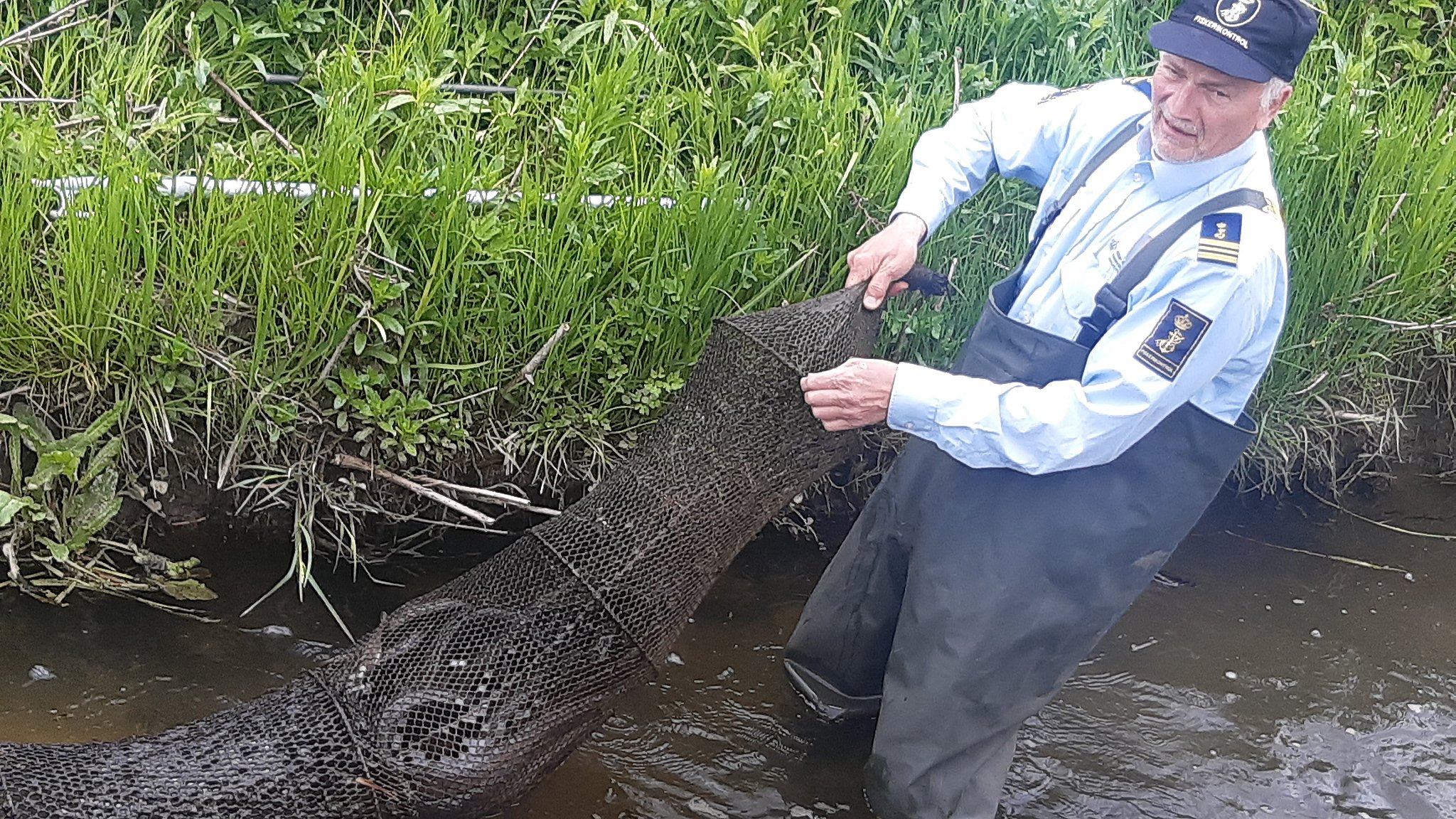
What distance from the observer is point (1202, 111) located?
2.58 meters

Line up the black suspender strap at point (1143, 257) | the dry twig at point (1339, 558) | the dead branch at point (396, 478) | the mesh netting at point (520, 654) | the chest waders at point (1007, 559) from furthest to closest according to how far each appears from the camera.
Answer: the dry twig at point (1339, 558), the dead branch at point (396, 478), the chest waders at point (1007, 559), the black suspender strap at point (1143, 257), the mesh netting at point (520, 654)

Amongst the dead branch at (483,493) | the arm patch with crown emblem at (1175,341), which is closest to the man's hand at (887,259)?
the arm patch with crown emblem at (1175,341)

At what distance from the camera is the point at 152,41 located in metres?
4.00

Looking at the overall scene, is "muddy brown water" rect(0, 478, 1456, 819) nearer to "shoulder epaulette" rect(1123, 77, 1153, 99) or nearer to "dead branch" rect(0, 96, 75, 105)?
"dead branch" rect(0, 96, 75, 105)

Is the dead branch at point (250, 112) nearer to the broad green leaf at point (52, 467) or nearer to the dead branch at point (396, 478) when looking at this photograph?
the dead branch at point (396, 478)

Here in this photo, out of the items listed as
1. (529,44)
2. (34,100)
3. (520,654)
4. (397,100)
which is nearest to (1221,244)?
(520,654)

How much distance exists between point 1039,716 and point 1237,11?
2.21 meters

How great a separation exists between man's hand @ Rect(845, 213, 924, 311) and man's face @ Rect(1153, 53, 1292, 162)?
679 millimetres

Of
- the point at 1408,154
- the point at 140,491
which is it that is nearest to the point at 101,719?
the point at 140,491

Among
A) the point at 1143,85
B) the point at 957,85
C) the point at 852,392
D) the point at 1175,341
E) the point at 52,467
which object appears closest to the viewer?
the point at 1175,341

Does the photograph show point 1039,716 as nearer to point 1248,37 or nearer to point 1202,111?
point 1202,111

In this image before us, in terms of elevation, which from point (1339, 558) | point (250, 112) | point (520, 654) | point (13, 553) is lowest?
point (1339, 558)

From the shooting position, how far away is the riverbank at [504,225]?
3387 millimetres

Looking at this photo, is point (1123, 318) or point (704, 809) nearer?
point (1123, 318)
